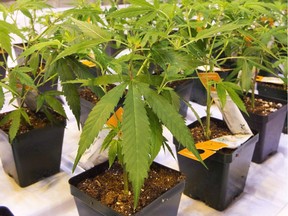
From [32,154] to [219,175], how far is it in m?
0.54

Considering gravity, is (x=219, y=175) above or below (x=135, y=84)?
below

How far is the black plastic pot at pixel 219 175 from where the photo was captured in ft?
3.05

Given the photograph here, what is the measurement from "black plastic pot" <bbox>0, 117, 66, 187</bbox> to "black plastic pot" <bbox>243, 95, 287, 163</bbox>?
0.64m

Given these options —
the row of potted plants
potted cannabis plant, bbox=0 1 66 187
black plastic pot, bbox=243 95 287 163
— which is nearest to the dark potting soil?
the row of potted plants

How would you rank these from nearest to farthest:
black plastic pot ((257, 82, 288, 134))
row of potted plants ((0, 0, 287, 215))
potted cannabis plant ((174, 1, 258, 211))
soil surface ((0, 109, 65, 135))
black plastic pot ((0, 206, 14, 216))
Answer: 1. row of potted plants ((0, 0, 287, 215))
2. black plastic pot ((0, 206, 14, 216))
3. potted cannabis plant ((174, 1, 258, 211))
4. soil surface ((0, 109, 65, 135))
5. black plastic pot ((257, 82, 288, 134))

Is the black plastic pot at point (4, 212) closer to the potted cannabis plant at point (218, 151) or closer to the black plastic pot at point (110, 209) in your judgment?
the black plastic pot at point (110, 209)

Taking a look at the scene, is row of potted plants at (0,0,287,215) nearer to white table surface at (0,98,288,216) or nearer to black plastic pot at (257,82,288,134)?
white table surface at (0,98,288,216)

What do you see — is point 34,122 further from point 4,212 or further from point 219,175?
point 219,175

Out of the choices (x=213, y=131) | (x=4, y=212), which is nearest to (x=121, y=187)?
(x=4, y=212)

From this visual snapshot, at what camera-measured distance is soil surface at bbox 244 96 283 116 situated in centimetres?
120

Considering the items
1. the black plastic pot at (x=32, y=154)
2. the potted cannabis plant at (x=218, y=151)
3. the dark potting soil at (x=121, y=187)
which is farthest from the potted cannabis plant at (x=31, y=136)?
the potted cannabis plant at (x=218, y=151)

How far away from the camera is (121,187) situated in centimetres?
82

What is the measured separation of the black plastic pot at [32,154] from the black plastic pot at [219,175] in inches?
15.3

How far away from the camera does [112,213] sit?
710 millimetres
